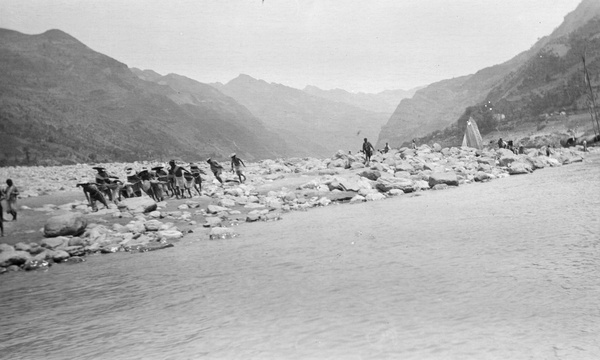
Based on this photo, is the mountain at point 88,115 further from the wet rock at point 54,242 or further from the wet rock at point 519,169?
the wet rock at point 519,169

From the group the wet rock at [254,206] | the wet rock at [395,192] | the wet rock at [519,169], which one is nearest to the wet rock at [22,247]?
the wet rock at [254,206]

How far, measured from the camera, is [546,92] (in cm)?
6638

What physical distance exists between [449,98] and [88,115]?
5808 inches

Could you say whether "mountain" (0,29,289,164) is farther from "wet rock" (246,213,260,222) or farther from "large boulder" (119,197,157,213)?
"wet rock" (246,213,260,222)

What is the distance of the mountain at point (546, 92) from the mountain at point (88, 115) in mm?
67175

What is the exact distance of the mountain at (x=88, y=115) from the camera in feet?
201

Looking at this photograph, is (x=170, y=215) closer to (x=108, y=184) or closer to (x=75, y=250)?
(x=75, y=250)

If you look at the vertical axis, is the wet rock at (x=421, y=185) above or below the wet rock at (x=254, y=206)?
below

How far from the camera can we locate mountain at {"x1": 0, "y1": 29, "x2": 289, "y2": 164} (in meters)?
61.3

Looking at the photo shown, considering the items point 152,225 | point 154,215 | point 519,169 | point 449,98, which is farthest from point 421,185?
point 449,98

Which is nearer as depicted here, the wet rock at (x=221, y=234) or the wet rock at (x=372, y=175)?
the wet rock at (x=221, y=234)

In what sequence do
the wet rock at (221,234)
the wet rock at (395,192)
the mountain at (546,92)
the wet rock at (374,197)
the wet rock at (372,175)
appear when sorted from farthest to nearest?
1. the mountain at (546,92)
2. the wet rock at (372,175)
3. the wet rock at (395,192)
4. the wet rock at (374,197)
5. the wet rock at (221,234)

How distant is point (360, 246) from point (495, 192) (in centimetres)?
830

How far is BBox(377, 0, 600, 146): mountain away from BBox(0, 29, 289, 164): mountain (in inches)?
2201
